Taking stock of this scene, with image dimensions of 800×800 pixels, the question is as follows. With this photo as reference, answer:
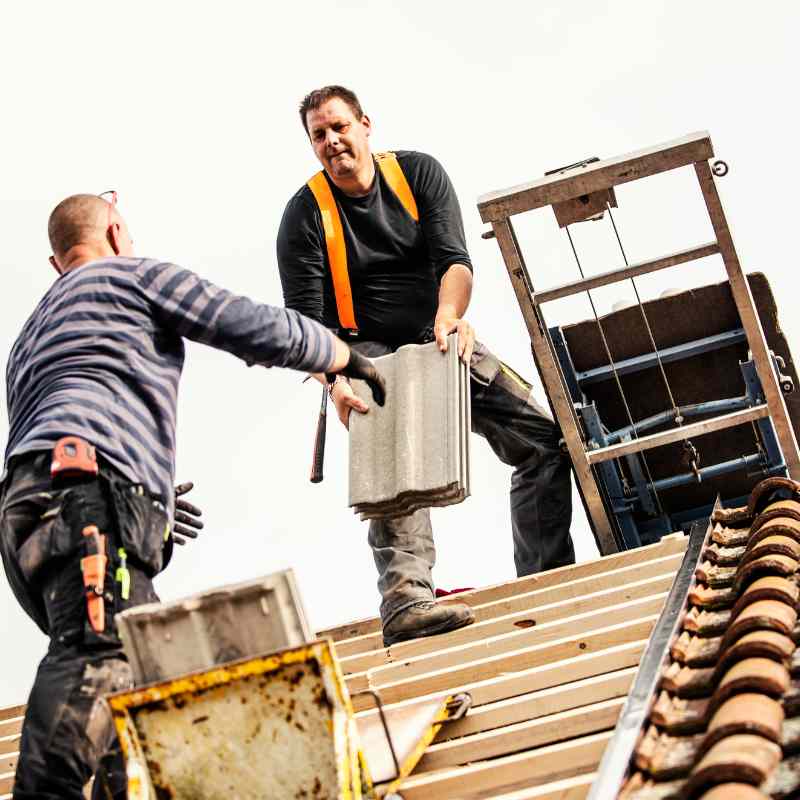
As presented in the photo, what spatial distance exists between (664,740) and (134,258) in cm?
202

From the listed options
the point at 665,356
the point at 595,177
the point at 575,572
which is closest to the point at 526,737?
the point at 575,572

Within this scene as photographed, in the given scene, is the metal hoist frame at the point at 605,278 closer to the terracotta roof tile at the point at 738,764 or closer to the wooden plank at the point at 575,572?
the wooden plank at the point at 575,572

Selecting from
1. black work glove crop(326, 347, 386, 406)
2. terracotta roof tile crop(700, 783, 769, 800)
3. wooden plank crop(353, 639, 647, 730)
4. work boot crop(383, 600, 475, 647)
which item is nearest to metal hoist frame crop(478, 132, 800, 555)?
work boot crop(383, 600, 475, 647)

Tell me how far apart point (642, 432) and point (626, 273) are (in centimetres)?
98

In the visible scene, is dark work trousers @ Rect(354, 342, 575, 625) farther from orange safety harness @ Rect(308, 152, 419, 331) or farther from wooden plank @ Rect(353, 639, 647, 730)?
wooden plank @ Rect(353, 639, 647, 730)

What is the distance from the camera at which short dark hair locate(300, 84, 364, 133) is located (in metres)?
6.46

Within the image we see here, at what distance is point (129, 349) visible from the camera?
12.7 ft

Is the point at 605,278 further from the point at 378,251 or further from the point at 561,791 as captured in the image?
the point at 561,791

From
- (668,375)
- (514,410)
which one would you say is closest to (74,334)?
(514,410)

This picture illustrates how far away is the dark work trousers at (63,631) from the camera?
3295 mm

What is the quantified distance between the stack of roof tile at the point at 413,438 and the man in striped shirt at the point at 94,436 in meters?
1.42

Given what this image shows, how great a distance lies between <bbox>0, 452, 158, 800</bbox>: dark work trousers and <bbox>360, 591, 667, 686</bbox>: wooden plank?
1.79 meters

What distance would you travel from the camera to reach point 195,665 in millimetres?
3143

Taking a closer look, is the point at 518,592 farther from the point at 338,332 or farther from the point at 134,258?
the point at 134,258
